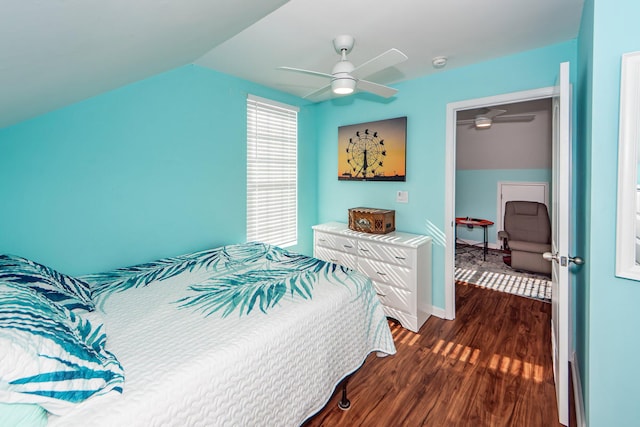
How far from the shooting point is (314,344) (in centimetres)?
151

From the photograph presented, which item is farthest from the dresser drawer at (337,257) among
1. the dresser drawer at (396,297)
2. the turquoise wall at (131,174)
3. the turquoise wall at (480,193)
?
the turquoise wall at (480,193)

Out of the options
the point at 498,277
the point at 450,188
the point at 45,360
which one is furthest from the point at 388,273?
the point at 45,360

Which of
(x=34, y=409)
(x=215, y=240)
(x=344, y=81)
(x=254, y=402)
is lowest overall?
(x=254, y=402)

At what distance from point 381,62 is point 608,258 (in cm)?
157

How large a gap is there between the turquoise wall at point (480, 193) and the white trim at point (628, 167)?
4701mm

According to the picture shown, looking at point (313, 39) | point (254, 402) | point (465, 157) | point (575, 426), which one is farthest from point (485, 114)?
point (254, 402)

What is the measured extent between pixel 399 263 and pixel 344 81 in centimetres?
170

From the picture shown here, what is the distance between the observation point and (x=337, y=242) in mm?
3307

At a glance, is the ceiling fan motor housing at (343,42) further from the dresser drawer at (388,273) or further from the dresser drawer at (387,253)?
the dresser drawer at (388,273)

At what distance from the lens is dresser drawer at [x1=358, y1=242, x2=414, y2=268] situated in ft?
9.09

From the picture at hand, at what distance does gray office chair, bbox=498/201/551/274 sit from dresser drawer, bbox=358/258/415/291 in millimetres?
2537

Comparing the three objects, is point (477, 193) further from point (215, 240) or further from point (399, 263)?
point (215, 240)

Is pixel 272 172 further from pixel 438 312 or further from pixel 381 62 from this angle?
pixel 438 312

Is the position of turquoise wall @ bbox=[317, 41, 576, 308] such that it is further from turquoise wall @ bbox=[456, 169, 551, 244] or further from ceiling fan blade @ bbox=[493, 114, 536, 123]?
turquoise wall @ bbox=[456, 169, 551, 244]
